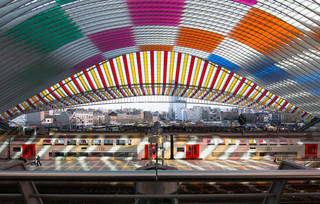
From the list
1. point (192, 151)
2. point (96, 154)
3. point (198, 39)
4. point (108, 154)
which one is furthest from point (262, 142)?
point (198, 39)

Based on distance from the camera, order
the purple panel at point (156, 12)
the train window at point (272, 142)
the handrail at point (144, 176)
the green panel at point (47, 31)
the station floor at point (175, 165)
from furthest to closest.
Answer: the purple panel at point (156, 12) < the train window at point (272, 142) < the station floor at point (175, 165) < the green panel at point (47, 31) < the handrail at point (144, 176)

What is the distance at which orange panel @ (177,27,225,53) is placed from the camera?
Answer: 132 feet

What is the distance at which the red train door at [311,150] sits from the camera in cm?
2638

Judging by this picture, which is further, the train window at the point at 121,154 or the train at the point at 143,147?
the train window at the point at 121,154

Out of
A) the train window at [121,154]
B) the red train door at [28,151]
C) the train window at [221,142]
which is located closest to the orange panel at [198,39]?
the train window at [221,142]

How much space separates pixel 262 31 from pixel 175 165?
898 inches

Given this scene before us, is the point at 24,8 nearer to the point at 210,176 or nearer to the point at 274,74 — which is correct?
the point at 210,176

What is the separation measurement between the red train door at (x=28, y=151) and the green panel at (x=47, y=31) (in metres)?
10.9

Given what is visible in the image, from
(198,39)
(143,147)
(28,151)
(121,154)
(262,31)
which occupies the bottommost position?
(121,154)

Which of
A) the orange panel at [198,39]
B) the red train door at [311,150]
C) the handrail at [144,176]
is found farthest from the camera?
the orange panel at [198,39]

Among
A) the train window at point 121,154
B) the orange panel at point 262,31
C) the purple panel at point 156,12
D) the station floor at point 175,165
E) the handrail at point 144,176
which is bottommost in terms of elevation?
the station floor at point 175,165

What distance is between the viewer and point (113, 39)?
39719 millimetres

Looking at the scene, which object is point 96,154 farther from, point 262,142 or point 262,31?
point 262,31

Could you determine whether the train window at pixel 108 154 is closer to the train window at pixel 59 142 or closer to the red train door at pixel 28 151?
the train window at pixel 59 142
